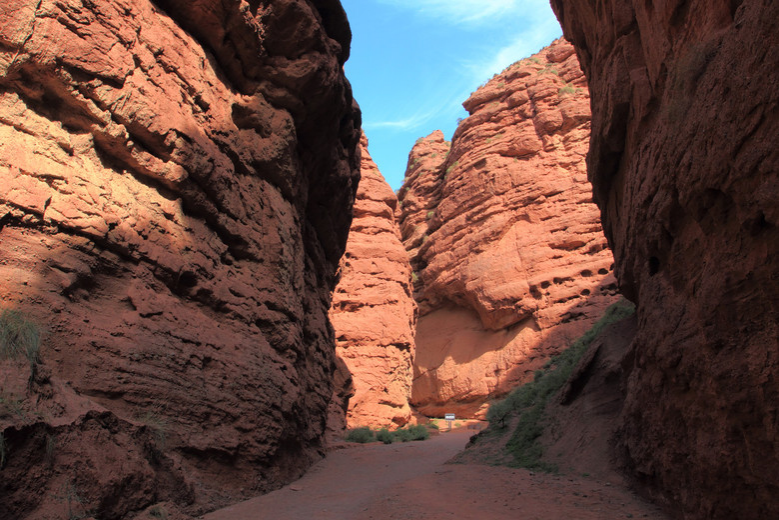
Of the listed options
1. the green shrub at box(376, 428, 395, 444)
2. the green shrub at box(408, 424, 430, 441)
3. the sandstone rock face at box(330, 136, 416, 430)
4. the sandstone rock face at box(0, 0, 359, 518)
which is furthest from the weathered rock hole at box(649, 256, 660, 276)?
the sandstone rock face at box(330, 136, 416, 430)

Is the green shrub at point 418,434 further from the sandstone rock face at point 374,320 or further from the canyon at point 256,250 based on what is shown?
the canyon at point 256,250

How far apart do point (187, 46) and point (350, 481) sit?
7.83 metres

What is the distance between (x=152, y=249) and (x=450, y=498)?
510 centimetres

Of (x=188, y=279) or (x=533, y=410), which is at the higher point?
(x=188, y=279)

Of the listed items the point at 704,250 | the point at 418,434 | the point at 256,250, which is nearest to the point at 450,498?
the point at 704,250

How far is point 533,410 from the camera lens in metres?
10.4

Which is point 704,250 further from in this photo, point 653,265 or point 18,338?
point 18,338

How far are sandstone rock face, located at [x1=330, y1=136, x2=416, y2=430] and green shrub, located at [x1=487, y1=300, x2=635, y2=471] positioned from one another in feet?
21.2

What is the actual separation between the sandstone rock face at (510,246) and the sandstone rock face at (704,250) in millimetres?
17141

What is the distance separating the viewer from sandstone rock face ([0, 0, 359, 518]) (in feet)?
16.3

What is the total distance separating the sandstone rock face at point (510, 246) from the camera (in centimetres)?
2370

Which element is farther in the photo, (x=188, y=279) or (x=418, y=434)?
(x=418, y=434)

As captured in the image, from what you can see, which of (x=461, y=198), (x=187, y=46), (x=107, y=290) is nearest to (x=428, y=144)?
(x=461, y=198)

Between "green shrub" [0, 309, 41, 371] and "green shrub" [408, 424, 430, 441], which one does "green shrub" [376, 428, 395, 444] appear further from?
"green shrub" [0, 309, 41, 371]
